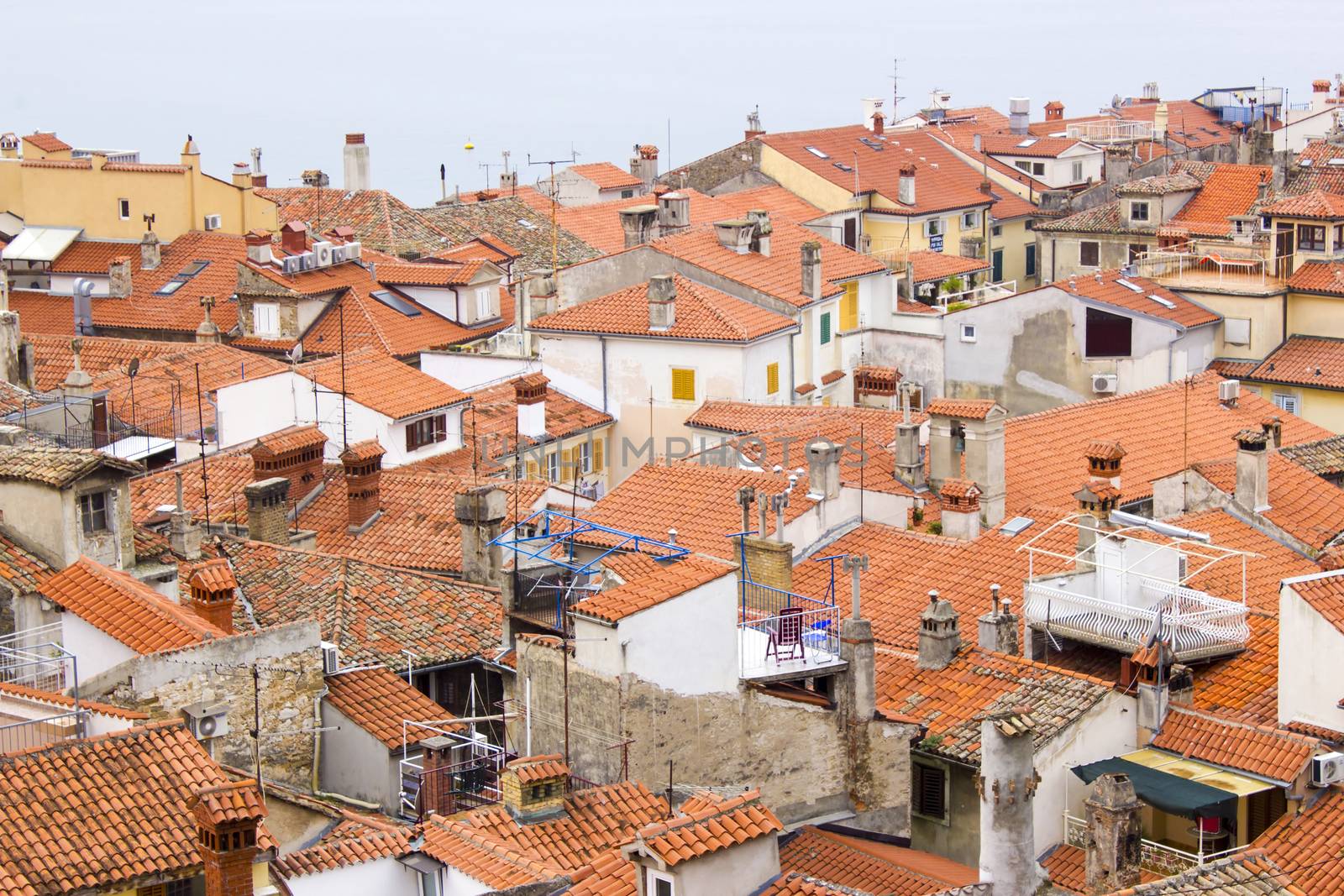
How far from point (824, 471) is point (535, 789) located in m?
11.6

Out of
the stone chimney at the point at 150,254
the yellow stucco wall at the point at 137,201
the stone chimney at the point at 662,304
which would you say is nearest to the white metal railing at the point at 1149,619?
the stone chimney at the point at 662,304

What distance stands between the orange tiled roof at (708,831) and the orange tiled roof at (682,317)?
86.1 feet

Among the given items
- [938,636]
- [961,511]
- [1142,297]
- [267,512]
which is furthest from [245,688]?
[1142,297]

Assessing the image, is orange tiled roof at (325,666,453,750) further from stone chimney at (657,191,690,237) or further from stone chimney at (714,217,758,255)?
stone chimney at (657,191,690,237)

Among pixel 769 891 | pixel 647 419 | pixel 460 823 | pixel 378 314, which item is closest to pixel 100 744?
pixel 460 823

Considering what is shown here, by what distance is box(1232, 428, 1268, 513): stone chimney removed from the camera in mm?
31375

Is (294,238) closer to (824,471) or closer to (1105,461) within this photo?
(824,471)

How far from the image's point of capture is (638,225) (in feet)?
168

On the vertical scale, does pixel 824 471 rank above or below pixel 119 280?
above

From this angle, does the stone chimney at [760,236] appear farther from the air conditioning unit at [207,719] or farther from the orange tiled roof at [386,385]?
the air conditioning unit at [207,719]

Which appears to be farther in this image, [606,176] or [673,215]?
[606,176]

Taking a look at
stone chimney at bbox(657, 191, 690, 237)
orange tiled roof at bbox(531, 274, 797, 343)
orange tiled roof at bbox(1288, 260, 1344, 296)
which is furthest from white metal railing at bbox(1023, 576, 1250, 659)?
stone chimney at bbox(657, 191, 690, 237)

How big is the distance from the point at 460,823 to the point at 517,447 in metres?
21.1

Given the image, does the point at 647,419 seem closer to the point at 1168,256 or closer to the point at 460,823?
the point at 1168,256
